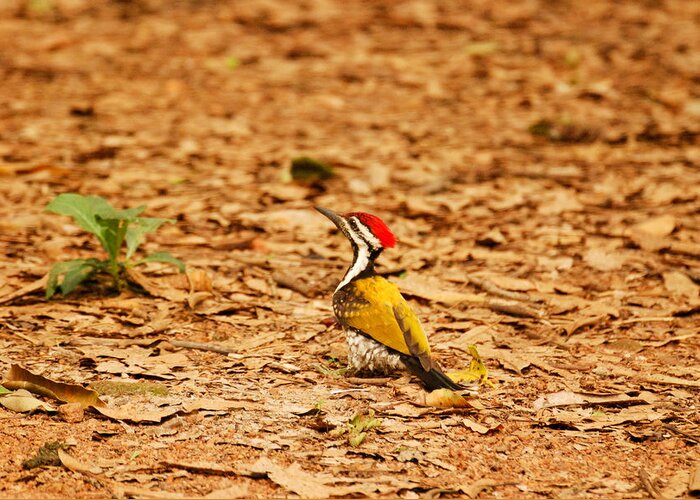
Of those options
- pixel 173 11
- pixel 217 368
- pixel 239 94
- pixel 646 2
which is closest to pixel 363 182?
pixel 239 94

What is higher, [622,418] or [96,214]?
[96,214]

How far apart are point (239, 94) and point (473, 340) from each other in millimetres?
6391

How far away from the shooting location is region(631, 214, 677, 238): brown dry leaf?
709 centimetres

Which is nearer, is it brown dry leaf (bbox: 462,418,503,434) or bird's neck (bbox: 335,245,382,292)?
brown dry leaf (bbox: 462,418,503,434)

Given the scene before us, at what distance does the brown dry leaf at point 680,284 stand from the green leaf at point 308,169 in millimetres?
3357

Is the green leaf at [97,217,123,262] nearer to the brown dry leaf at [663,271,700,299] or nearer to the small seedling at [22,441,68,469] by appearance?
the small seedling at [22,441,68,469]

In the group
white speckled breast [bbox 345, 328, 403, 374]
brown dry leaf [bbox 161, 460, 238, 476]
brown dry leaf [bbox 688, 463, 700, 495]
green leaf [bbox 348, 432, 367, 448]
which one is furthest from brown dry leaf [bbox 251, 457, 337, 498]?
brown dry leaf [bbox 688, 463, 700, 495]

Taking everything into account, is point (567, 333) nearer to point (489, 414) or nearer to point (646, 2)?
point (489, 414)

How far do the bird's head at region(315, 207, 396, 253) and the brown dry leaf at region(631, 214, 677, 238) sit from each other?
2.86m

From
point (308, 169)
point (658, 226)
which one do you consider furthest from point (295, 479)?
point (308, 169)

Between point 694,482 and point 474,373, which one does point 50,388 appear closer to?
point 474,373

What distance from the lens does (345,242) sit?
720cm

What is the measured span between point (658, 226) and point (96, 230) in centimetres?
432

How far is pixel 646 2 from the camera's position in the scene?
14.1m
